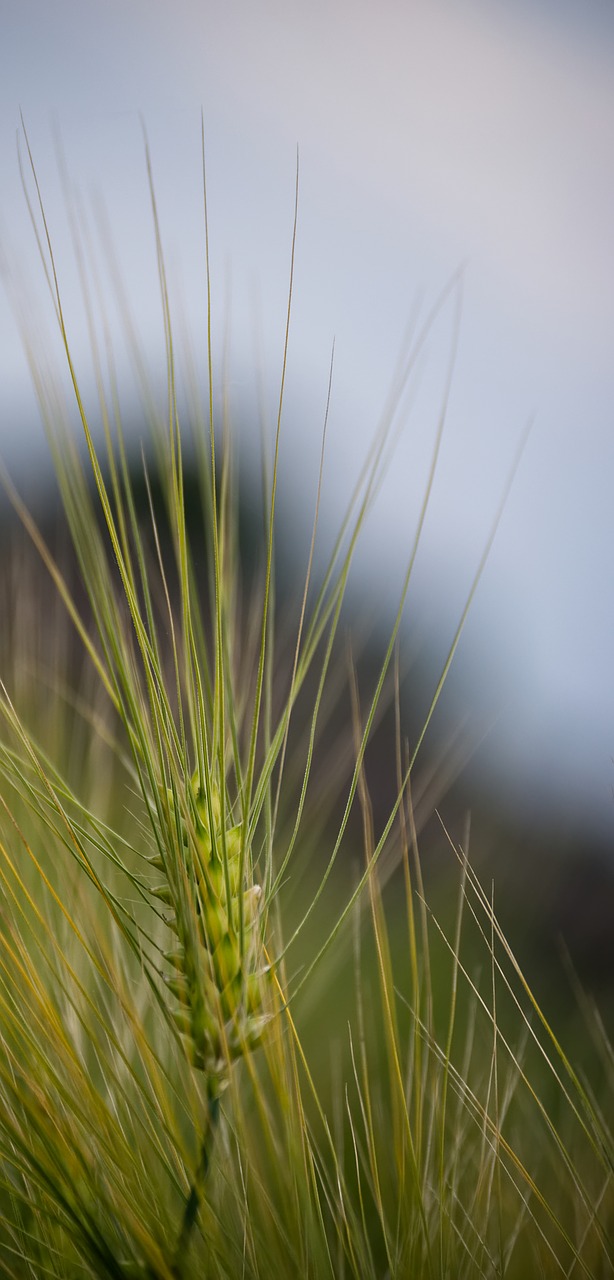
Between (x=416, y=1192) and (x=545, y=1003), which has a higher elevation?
(x=416, y=1192)

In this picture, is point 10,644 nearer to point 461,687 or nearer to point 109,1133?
point 461,687

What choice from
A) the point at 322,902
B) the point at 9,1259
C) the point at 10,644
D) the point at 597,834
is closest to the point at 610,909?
the point at 597,834

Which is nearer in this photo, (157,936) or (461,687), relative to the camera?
(157,936)

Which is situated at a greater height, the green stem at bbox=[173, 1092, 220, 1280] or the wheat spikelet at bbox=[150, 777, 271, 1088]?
the wheat spikelet at bbox=[150, 777, 271, 1088]

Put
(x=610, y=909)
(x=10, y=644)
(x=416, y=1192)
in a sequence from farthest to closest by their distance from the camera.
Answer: (x=610, y=909) < (x=10, y=644) < (x=416, y=1192)

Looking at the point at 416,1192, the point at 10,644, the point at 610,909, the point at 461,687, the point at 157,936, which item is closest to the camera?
the point at 416,1192

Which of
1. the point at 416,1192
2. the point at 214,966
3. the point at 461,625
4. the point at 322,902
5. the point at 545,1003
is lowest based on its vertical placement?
the point at 545,1003

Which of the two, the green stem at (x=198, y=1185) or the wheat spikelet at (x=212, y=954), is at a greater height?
the wheat spikelet at (x=212, y=954)
